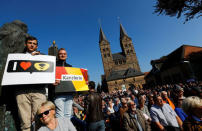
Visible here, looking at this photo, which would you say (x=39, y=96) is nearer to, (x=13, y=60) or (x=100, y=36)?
(x=13, y=60)

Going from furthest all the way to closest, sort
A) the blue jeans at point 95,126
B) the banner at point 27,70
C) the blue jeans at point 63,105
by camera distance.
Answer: the blue jeans at point 95,126
the blue jeans at point 63,105
the banner at point 27,70

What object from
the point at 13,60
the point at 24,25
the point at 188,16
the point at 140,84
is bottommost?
the point at 140,84

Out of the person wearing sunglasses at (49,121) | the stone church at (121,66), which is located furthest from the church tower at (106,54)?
the person wearing sunglasses at (49,121)

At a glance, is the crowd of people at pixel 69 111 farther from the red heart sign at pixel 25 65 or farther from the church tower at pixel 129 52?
the church tower at pixel 129 52

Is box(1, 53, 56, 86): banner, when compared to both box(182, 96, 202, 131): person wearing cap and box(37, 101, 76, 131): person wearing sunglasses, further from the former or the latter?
box(182, 96, 202, 131): person wearing cap

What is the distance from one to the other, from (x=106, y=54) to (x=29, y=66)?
5373cm

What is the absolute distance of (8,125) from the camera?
85.2 inches

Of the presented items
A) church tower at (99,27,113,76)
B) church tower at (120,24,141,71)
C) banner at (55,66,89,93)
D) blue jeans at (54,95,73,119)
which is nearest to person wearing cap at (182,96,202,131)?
banner at (55,66,89,93)

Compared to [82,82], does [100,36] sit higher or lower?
higher

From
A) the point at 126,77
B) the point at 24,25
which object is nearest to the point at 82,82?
the point at 24,25

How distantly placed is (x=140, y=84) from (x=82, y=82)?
45782mm

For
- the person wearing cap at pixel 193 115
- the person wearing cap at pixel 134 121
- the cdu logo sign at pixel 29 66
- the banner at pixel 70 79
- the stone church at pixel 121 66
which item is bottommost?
the person wearing cap at pixel 134 121

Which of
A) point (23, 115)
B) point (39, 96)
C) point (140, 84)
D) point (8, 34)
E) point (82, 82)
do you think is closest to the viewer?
point (23, 115)

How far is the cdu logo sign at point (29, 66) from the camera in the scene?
1999mm
